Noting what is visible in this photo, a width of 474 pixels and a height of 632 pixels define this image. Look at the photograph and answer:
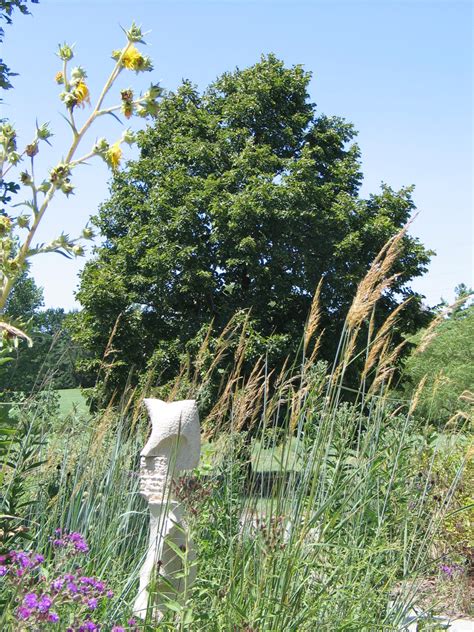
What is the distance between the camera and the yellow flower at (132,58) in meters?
2.19

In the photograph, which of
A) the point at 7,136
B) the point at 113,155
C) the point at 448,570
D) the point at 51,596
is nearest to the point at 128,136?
the point at 113,155

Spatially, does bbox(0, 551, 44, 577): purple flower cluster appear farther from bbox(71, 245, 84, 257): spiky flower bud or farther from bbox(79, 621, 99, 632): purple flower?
bbox(71, 245, 84, 257): spiky flower bud

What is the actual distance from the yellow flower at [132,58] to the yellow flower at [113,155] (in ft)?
0.73

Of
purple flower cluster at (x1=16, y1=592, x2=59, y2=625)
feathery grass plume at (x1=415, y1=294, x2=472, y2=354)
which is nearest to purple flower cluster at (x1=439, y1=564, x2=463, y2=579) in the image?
feathery grass plume at (x1=415, y1=294, x2=472, y2=354)

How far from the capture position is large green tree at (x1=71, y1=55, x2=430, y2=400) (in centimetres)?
1388

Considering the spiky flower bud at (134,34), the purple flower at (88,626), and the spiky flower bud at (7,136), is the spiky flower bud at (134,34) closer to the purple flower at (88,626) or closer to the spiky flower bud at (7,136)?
the spiky flower bud at (7,136)

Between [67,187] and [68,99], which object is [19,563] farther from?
[68,99]

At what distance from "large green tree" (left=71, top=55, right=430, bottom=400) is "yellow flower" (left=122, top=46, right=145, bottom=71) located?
10.4 meters

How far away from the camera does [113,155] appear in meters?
2.22

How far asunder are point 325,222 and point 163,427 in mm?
11091

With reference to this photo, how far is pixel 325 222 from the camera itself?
14.1 m

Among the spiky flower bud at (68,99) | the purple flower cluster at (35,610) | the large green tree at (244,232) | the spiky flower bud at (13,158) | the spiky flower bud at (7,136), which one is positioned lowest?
the purple flower cluster at (35,610)

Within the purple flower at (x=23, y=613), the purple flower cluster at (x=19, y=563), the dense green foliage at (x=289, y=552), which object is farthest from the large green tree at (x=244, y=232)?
the purple flower at (x=23, y=613)

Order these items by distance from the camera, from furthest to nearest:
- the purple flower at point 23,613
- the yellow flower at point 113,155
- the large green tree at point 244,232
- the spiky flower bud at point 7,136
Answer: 1. the large green tree at point 244,232
2. the spiky flower bud at point 7,136
3. the yellow flower at point 113,155
4. the purple flower at point 23,613
